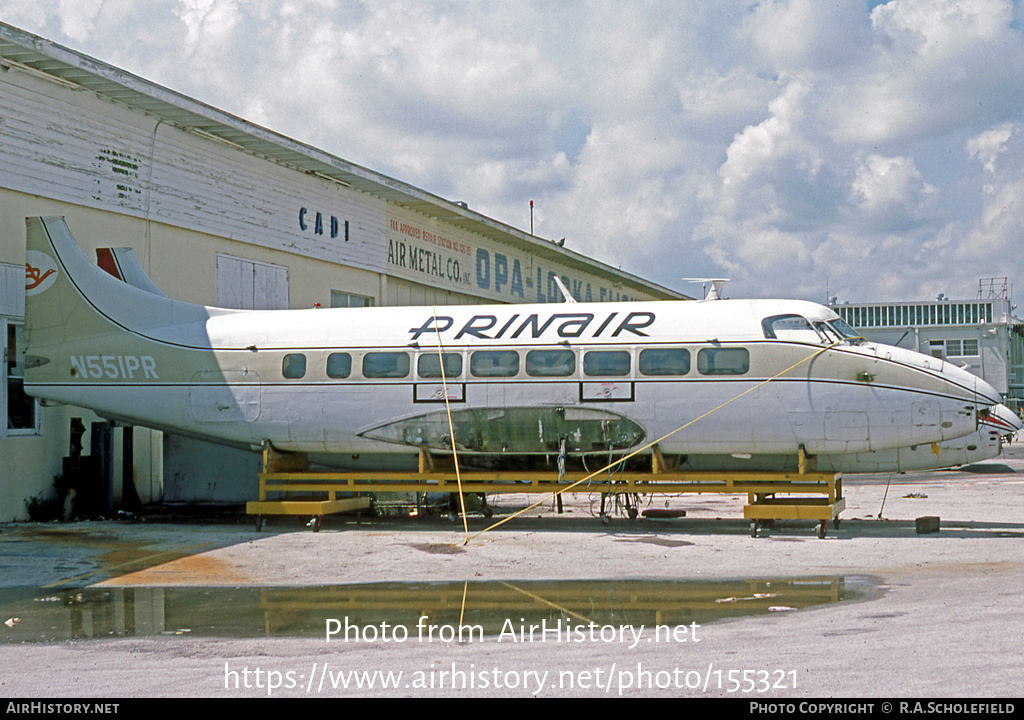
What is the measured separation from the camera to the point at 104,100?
60.8 ft

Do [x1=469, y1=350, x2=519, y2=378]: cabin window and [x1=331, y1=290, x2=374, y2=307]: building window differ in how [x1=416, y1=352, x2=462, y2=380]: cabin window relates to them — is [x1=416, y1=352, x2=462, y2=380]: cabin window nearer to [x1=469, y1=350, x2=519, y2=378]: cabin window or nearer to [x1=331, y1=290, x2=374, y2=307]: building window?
[x1=469, y1=350, x2=519, y2=378]: cabin window

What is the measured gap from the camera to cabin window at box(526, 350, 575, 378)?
15547 mm

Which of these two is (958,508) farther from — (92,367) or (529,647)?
(92,367)

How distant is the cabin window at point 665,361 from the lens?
1522 cm

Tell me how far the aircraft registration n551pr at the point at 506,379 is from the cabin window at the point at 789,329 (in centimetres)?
2

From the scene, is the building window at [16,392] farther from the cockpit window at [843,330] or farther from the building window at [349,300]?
the cockpit window at [843,330]

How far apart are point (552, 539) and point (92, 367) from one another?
8.98m

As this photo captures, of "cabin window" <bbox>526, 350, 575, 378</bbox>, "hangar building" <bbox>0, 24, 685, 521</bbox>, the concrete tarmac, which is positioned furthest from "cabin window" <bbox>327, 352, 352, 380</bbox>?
"hangar building" <bbox>0, 24, 685, 521</bbox>

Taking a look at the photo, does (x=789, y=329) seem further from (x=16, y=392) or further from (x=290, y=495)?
(x=16, y=392)

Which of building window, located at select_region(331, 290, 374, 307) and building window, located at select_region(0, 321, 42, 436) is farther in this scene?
building window, located at select_region(331, 290, 374, 307)

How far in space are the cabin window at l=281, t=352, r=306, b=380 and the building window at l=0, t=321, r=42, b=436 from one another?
4.96m

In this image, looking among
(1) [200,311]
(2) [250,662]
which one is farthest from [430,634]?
(1) [200,311]

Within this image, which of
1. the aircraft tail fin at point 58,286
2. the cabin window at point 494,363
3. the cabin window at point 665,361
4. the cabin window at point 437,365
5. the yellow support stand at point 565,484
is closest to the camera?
the yellow support stand at point 565,484

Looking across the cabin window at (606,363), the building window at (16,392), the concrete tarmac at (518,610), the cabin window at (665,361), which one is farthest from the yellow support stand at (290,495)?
the cabin window at (665,361)
